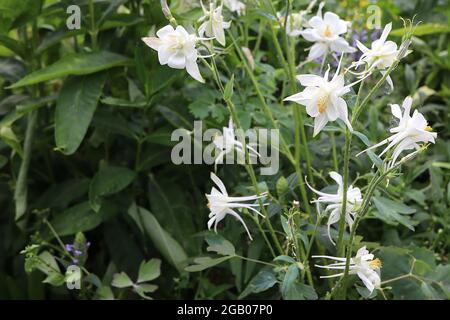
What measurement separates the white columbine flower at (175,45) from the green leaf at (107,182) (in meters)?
0.45

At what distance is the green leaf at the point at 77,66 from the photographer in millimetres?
1236

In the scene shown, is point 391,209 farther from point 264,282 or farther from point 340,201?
point 264,282

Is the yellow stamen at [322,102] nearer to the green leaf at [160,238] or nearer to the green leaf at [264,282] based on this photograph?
the green leaf at [264,282]

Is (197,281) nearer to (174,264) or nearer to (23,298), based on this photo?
(174,264)

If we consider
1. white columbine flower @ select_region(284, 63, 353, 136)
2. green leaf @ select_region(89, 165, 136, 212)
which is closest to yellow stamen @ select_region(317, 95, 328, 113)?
white columbine flower @ select_region(284, 63, 353, 136)

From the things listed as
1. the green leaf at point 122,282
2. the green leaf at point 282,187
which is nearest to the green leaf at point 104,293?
the green leaf at point 122,282

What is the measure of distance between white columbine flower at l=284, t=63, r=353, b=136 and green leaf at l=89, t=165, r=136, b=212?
0.55m

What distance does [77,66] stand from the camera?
1.26 metres

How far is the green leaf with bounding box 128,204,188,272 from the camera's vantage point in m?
1.27

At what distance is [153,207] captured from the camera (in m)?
1.35

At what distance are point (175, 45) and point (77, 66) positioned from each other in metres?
0.43

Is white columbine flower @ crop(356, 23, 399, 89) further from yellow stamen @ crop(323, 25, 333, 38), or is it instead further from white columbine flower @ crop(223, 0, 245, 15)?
white columbine flower @ crop(223, 0, 245, 15)

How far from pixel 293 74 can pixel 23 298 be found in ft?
2.38

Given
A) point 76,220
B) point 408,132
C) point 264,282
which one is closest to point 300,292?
point 264,282
